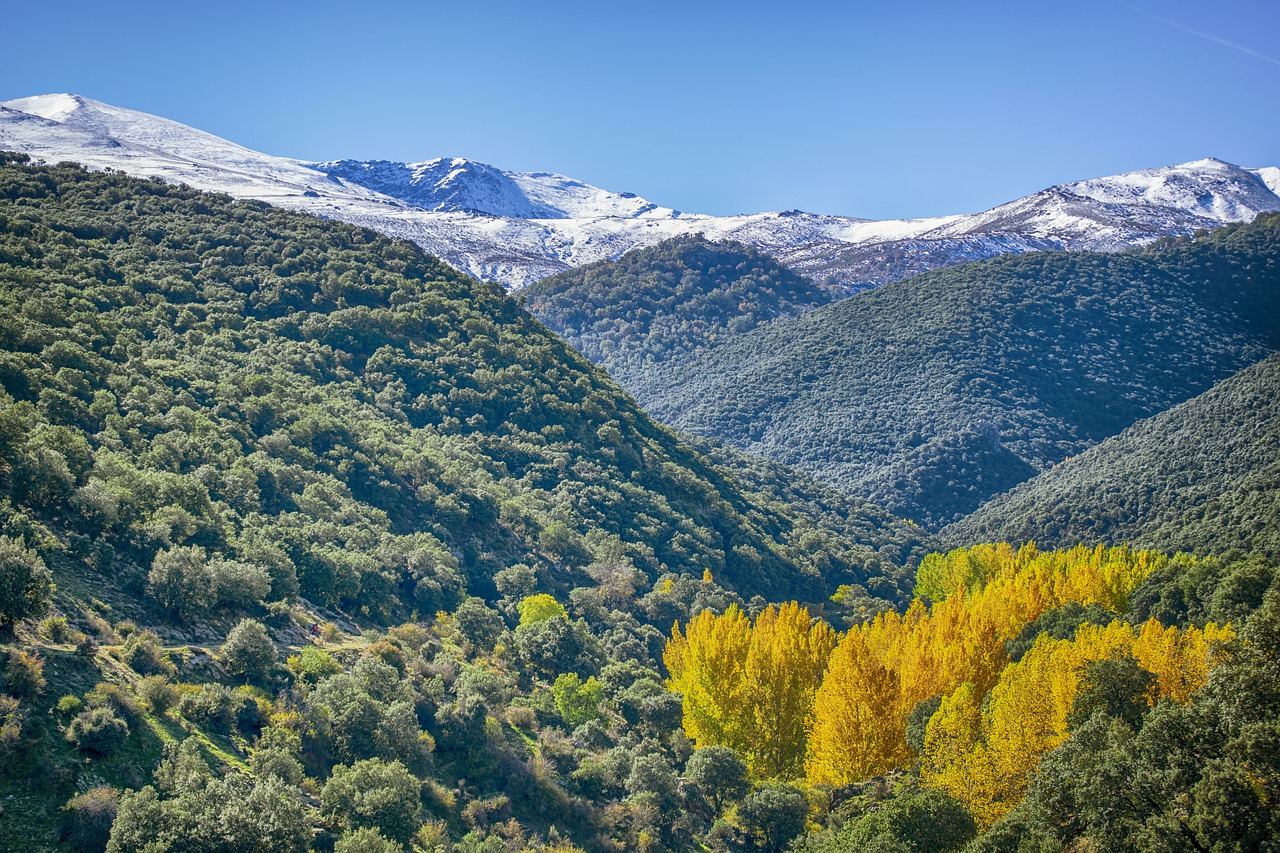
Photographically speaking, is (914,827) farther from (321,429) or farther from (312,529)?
(321,429)

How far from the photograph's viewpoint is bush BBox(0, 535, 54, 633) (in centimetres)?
3216

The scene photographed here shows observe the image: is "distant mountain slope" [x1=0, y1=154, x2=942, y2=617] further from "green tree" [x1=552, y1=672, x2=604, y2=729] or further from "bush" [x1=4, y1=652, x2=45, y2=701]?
"green tree" [x1=552, y1=672, x2=604, y2=729]

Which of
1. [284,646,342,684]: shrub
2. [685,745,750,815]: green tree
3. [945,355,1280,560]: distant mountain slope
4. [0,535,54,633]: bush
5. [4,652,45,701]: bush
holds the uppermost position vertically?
[945,355,1280,560]: distant mountain slope

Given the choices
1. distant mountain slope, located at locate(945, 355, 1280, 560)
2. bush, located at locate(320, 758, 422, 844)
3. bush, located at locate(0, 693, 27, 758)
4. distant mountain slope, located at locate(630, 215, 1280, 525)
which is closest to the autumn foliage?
distant mountain slope, located at locate(945, 355, 1280, 560)

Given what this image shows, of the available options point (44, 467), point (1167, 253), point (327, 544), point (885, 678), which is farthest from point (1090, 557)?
point (1167, 253)

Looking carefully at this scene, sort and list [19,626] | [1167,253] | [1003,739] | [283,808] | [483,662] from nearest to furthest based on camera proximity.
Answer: [283,808] → [19,626] → [1003,739] → [483,662] → [1167,253]

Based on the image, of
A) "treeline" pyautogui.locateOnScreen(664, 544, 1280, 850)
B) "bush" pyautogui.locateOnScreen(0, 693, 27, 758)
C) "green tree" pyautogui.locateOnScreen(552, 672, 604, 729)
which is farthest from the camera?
"green tree" pyautogui.locateOnScreen(552, 672, 604, 729)

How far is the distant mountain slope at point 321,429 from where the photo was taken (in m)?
51.0

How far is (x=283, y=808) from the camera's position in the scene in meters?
30.7

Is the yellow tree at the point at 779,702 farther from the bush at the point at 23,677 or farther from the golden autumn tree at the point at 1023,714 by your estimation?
the bush at the point at 23,677

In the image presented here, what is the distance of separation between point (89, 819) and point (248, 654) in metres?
12.6

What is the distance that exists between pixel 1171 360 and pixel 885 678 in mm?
138306

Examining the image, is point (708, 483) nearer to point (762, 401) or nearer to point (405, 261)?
point (405, 261)

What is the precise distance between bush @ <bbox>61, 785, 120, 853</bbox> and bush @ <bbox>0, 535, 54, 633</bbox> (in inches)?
307
